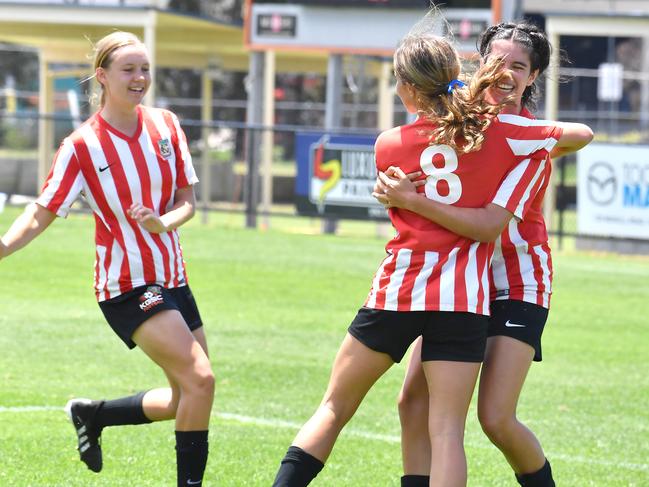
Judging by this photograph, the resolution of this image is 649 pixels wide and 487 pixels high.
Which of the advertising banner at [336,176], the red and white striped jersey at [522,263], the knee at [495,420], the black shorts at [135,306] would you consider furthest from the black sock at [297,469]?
the advertising banner at [336,176]

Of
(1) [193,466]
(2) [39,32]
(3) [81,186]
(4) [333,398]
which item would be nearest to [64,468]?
(1) [193,466]

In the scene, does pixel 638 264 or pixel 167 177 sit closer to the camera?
pixel 167 177

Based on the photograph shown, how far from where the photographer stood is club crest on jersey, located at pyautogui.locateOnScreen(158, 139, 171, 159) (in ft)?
A: 18.5

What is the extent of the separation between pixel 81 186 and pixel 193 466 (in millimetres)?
1325

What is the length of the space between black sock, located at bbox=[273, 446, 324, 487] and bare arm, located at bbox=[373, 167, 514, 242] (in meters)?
0.99

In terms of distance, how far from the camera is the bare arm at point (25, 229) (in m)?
5.36

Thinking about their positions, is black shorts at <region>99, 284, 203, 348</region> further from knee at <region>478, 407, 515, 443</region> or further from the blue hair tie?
the blue hair tie

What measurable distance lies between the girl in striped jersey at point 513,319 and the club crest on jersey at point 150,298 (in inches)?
47.1

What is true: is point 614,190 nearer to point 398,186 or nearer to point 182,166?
point 182,166

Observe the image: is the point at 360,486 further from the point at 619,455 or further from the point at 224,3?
the point at 224,3

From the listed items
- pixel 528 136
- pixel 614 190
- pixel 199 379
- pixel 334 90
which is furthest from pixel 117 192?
pixel 334 90

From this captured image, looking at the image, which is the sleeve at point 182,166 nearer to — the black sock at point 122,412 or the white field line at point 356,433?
the black sock at point 122,412

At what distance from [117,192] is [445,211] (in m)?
1.71

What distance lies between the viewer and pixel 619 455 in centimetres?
708
